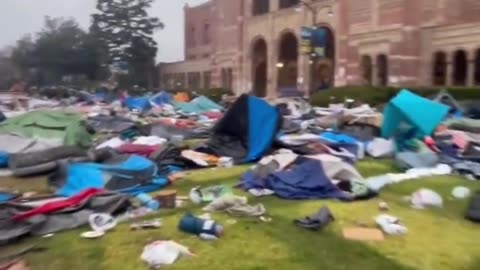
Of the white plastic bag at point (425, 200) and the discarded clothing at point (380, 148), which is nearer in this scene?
the white plastic bag at point (425, 200)

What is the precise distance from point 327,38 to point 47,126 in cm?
3009

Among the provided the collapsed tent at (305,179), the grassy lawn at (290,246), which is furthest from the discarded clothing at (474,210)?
the collapsed tent at (305,179)

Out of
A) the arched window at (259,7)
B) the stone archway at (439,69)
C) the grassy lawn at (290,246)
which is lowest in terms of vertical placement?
the grassy lawn at (290,246)

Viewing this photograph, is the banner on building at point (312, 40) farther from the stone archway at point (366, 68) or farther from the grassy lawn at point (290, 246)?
the grassy lawn at point (290, 246)

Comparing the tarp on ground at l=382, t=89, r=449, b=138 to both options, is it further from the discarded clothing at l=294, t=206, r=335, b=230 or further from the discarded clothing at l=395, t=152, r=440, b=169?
the discarded clothing at l=294, t=206, r=335, b=230

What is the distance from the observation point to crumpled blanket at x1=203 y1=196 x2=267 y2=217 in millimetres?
7051

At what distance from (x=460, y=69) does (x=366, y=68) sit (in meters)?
5.54

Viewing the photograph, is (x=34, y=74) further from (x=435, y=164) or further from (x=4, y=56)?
(x=435, y=164)

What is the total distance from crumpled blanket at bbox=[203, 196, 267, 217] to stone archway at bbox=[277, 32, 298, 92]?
38.7 meters

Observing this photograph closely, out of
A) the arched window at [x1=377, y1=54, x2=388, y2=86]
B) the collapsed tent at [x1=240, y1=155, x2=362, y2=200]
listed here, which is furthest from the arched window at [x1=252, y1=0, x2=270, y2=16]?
the collapsed tent at [x1=240, y1=155, x2=362, y2=200]

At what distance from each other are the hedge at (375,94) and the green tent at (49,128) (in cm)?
1381

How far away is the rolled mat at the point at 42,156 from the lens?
10.1 metres

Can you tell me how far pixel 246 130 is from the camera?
11.1 meters

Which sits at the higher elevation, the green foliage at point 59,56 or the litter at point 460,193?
the green foliage at point 59,56
